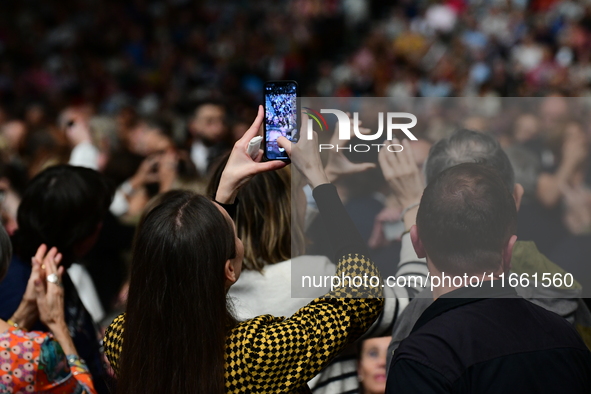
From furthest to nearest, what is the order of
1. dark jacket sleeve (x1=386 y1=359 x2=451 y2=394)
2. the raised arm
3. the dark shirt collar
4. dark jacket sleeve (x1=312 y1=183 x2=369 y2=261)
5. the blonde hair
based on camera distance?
1. the blonde hair
2. the raised arm
3. dark jacket sleeve (x1=312 y1=183 x2=369 y2=261)
4. the dark shirt collar
5. dark jacket sleeve (x1=386 y1=359 x2=451 y2=394)

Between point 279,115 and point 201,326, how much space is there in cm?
48

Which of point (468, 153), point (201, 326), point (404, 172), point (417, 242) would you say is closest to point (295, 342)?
point (201, 326)

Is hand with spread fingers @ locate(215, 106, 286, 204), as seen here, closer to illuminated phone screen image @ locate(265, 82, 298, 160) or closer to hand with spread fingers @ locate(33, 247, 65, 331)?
illuminated phone screen image @ locate(265, 82, 298, 160)

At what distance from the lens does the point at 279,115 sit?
1.48 m

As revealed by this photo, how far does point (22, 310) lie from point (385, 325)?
2.98 ft

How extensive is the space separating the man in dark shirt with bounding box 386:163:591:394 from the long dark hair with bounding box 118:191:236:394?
34 centimetres

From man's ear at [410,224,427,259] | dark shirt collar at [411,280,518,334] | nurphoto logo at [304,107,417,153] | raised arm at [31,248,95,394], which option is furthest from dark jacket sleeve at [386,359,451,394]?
raised arm at [31,248,95,394]

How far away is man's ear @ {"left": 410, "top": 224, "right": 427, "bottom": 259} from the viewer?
4.54ft

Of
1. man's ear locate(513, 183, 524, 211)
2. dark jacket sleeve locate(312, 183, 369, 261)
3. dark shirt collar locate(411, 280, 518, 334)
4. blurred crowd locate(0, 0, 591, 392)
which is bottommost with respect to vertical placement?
dark shirt collar locate(411, 280, 518, 334)

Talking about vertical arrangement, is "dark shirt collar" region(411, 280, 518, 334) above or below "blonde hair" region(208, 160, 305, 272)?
below

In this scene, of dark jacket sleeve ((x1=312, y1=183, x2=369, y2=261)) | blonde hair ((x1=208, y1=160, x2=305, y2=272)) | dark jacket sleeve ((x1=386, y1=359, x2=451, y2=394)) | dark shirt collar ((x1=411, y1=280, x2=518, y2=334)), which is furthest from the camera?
blonde hair ((x1=208, y1=160, x2=305, y2=272))

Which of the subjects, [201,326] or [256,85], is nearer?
[201,326]

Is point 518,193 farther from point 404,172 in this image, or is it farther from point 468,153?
point 404,172

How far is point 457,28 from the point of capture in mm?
8523
